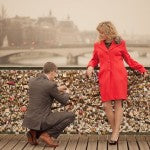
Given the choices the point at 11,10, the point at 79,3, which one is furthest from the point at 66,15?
the point at 11,10

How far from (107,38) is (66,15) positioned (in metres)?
34.1

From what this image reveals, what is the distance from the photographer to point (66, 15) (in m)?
39.1

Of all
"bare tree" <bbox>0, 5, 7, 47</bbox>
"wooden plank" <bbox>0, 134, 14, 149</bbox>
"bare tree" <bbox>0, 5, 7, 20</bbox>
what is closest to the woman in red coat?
"wooden plank" <bbox>0, 134, 14, 149</bbox>

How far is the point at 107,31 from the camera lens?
5.18m

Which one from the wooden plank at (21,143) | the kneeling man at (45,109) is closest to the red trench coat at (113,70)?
the kneeling man at (45,109)

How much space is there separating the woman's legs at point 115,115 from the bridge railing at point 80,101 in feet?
1.19

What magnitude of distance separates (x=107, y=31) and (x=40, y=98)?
1.04 metres

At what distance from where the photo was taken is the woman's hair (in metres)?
5.13

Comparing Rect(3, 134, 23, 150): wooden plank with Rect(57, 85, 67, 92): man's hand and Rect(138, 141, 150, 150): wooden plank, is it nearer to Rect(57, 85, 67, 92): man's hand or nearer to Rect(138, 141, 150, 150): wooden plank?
Rect(57, 85, 67, 92): man's hand

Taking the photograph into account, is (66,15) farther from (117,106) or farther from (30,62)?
(117,106)

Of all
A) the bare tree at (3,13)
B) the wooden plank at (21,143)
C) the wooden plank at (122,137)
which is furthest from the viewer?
the bare tree at (3,13)

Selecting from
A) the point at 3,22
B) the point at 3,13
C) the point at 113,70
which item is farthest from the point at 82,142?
the point at 3,22

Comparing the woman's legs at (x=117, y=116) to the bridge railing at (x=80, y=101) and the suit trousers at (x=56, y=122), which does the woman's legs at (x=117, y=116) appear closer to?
the bridge railing at (x=80, y=101)

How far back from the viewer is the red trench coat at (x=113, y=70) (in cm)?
526
